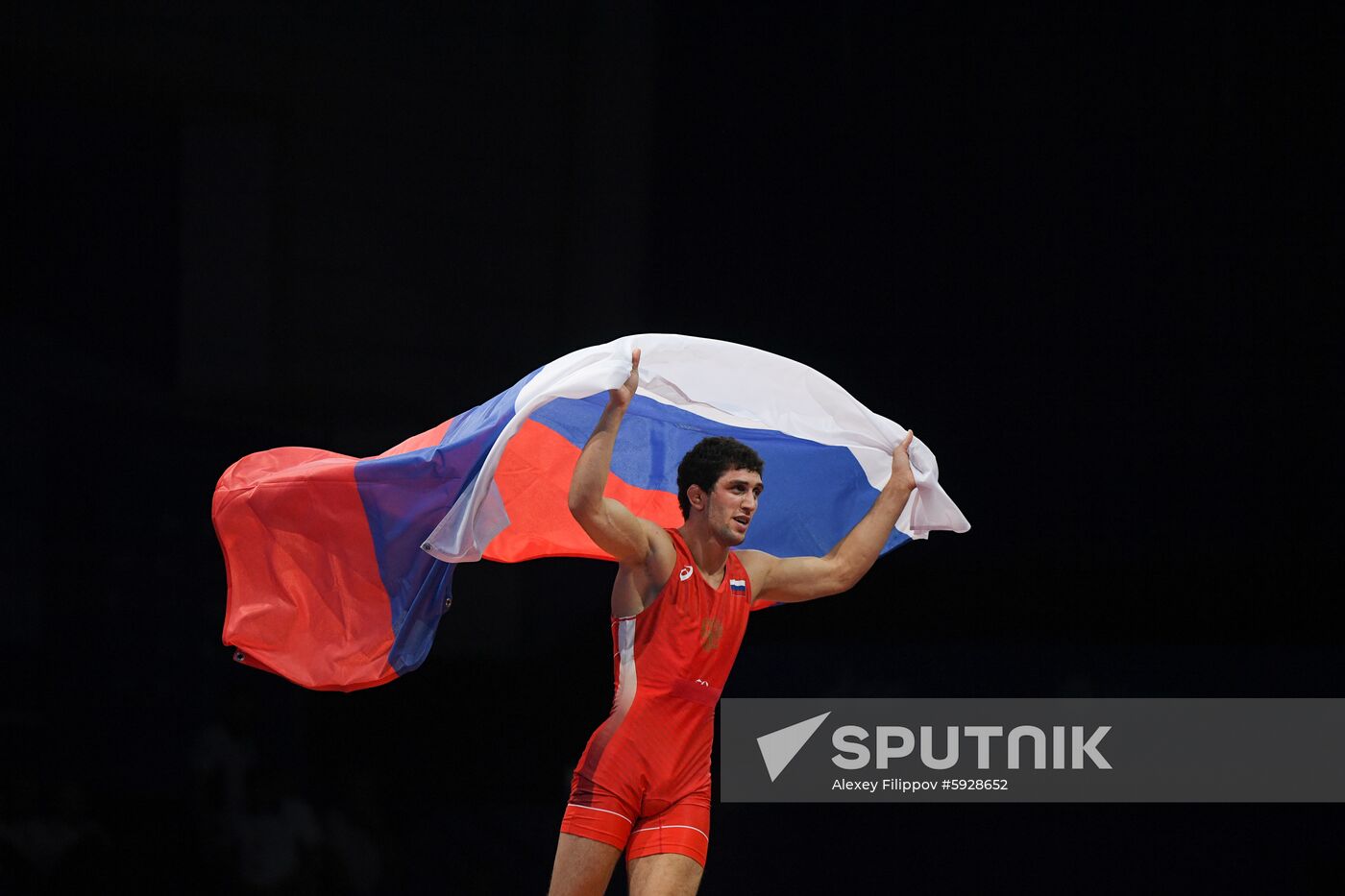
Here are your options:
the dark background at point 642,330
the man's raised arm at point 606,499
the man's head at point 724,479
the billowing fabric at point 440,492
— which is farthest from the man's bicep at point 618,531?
the dark background at point 642,330

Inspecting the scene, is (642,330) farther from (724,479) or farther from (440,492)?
(724,479)

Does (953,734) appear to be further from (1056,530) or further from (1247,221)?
(1247,221)

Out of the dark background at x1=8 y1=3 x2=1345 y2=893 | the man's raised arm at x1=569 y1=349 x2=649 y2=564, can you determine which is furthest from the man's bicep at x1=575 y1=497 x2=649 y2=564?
the dark background at x1=8 y1=3 x2=1345 y2=893

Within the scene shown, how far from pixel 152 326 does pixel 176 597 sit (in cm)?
96

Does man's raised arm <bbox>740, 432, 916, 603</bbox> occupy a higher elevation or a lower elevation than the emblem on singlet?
higher

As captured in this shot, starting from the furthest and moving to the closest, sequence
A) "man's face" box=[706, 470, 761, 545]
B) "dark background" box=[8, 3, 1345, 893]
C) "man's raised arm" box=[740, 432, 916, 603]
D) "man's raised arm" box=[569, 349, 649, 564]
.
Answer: "dark background" box=[8, 3, 1345, 893]
"man's raised arm" box=[740, 432, 916, 603]
"man's face" box=[706, 470, 761, 545]
"man's raised arm" box=[569, 349, 649, 564]

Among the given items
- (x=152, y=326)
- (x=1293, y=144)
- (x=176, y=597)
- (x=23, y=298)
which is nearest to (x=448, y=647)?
(x=176, y=597)

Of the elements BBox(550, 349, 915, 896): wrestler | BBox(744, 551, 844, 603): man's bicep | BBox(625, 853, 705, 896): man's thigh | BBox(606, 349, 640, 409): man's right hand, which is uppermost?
BBox(606, 349, 640, 409): man's right hand

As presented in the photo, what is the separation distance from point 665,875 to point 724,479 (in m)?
0.83

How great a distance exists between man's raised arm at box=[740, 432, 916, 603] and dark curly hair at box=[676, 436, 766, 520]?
0.25 metres

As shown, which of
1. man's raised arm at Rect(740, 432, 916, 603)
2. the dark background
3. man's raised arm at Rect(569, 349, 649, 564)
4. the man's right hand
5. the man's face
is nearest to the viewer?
man's raised arm at Rect(569, 349, 649, 564)

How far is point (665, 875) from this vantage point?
3219mm

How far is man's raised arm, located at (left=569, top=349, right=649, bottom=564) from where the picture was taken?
10.1 feet

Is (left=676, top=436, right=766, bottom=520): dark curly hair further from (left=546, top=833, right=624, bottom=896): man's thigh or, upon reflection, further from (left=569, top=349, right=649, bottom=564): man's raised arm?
(left=546, top=833, right=624, bottom=896): man's thigh
